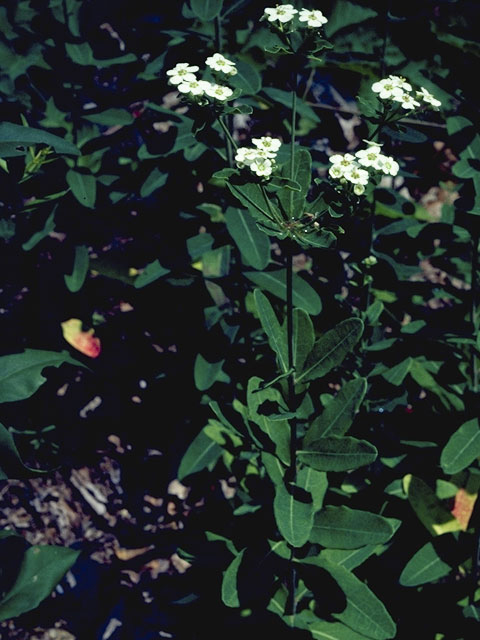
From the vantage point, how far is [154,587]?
11.0 feet

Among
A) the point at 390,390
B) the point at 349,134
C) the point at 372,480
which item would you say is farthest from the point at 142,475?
the point at 349,134

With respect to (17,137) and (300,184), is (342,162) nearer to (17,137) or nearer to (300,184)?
(300,184)

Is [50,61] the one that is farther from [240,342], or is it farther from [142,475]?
[142,475]

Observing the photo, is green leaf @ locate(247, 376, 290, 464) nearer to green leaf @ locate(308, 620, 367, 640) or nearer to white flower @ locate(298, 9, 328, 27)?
green leaf @ locate(308, 620, 367, 640)

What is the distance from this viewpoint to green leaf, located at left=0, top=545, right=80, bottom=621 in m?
2.01

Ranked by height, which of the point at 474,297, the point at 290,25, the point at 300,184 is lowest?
the point at 474,297

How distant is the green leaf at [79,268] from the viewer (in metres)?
2.79

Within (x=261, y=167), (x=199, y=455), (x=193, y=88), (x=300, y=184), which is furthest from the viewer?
(x=199, y=455)

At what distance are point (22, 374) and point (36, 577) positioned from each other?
26.2 inches

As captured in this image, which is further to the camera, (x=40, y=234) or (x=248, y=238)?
(x=40, y=234)

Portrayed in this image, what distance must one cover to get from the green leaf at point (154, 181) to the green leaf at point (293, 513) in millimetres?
1271

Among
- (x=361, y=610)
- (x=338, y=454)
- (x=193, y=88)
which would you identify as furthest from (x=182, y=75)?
(x=361, y=610)

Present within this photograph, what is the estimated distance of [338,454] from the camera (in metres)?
1.90

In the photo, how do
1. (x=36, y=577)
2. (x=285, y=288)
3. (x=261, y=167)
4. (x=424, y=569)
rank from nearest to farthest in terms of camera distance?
(x=261, y=167) → (x=36, y=577) → (x=424, y=569) → (x=285, y=288)
